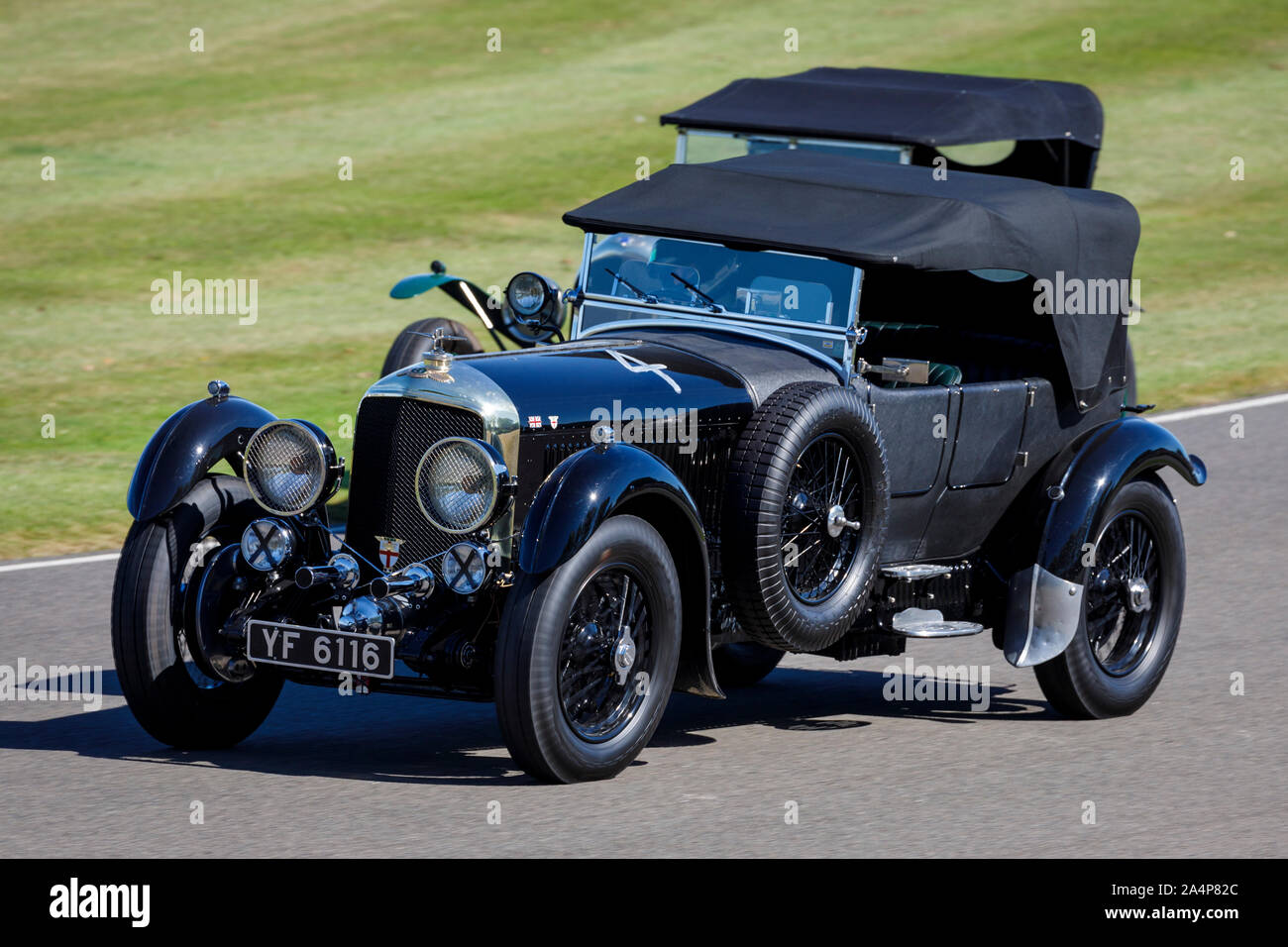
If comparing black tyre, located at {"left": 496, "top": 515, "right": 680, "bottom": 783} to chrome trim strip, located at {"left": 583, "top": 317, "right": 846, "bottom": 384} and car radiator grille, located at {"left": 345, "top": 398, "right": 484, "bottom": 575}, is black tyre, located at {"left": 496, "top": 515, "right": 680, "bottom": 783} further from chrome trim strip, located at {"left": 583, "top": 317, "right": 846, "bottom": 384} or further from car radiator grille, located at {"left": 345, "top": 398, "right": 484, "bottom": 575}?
chrome trim strip, located at {"left": 583, "top": 317, "right": 846, "bottom": 384}

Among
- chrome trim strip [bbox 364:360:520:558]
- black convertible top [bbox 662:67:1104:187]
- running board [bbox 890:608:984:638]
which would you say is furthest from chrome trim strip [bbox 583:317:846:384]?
black convertible top [bbox 662:67:1104:187]

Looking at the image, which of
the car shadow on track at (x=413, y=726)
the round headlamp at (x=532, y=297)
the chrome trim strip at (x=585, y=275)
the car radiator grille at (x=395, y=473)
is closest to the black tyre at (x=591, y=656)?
the car shadow on track at (x=413, y=726)

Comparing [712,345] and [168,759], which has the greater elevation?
[712,345]

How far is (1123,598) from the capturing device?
8.02 m

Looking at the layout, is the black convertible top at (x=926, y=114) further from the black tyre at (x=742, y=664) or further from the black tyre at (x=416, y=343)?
the black tyre at (x=742, y=664)

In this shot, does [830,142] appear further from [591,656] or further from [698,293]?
[591,656]

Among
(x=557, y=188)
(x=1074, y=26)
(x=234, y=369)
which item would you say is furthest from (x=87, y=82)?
(x=1074, y=26)

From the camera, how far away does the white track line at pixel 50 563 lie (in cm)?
1005

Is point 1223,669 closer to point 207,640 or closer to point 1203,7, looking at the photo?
point 207,640

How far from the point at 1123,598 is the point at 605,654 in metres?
2.53

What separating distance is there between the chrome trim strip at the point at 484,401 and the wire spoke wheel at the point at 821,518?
3.35 feet

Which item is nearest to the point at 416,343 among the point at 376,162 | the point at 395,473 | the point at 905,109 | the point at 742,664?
the point at 742,664

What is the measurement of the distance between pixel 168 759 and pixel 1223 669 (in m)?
4.38

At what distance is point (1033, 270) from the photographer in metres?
7.86
